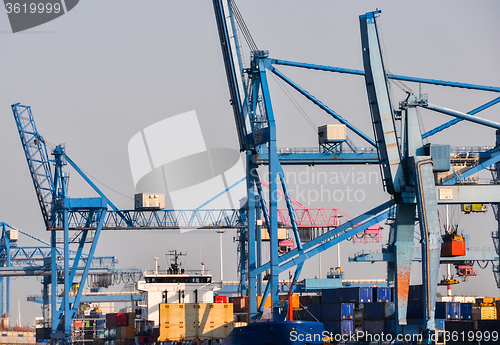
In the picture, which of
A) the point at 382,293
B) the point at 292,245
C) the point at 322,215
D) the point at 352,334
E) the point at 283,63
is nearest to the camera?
the point at 352,334

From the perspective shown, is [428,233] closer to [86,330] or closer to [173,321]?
[173,321]

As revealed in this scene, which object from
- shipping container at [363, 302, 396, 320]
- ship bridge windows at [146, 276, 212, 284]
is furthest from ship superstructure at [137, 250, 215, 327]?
shipping container at [363, 302, 396, 320]

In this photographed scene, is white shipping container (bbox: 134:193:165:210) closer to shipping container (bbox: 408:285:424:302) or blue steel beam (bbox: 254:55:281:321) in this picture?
blue steel beam (bbox: 254:55:281:321)

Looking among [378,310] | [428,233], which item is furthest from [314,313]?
[428,233]

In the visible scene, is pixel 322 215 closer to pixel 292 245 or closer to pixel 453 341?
pixel 292 245

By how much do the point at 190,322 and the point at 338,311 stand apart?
8517 mm

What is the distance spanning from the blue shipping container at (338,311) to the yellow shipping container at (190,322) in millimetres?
6209

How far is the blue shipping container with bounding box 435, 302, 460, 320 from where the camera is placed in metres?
45.1

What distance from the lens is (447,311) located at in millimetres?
45125

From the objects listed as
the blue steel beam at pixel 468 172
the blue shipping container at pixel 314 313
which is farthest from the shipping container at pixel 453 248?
the blue steel beam at pixel 468 172

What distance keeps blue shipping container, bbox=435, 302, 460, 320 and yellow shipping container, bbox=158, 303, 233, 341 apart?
40.5 ft

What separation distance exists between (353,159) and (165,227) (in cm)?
2194

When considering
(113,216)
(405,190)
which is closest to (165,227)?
(113,216)

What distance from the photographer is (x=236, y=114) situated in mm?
55844
